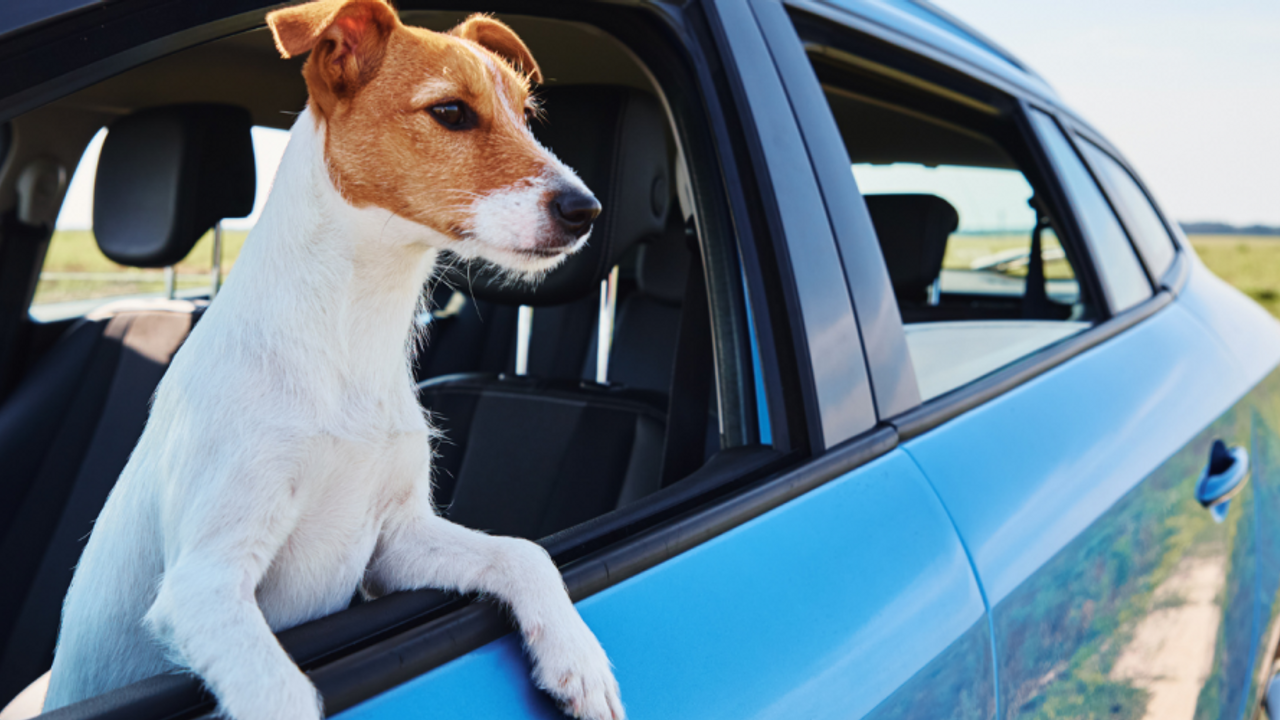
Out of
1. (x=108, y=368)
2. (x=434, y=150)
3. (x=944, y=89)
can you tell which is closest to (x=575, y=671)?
(x=434, y=150)

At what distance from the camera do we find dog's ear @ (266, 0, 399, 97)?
3.80ft

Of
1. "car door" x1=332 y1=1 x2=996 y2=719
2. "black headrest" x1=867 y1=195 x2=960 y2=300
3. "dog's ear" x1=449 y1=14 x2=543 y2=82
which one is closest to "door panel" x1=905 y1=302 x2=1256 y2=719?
"car door" x1=332 y1=1 x2=996 y2=719

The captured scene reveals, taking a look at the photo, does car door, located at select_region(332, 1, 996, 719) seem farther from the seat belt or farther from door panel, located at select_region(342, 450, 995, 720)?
the seat belt

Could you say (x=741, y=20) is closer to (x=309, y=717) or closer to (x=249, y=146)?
(x=309, y=717)

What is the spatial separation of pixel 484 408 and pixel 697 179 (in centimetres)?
113

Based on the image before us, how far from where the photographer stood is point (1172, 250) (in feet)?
11.1

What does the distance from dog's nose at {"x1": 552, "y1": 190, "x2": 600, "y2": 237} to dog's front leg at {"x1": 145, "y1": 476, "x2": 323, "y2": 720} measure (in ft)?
1.81

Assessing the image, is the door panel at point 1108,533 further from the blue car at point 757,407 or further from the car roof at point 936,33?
the car roof at point 936,33

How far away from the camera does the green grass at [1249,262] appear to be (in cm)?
2388

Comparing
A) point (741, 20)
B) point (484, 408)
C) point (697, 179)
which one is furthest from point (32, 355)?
point (741, 20)

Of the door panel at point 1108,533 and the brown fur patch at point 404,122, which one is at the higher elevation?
the brown fur patch at point 404,122

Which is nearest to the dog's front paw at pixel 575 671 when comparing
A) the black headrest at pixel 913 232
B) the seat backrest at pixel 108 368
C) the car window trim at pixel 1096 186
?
the seat backrest at pixel 108 368

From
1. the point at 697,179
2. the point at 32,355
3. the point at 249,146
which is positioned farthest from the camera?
the point at 32,355

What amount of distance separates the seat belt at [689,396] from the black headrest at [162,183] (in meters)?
1.32
